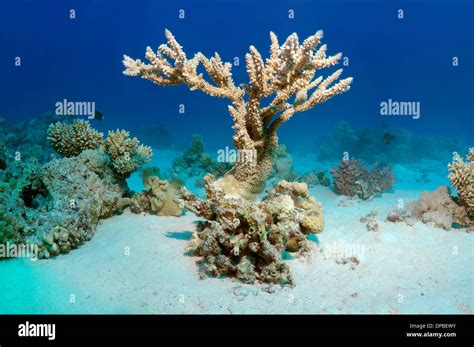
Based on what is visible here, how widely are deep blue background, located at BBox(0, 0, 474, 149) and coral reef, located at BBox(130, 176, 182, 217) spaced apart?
45.2 m

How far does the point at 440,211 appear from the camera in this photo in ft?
21.0

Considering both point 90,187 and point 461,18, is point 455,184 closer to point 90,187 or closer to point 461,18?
point 90,187

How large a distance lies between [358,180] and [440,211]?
8.14ft

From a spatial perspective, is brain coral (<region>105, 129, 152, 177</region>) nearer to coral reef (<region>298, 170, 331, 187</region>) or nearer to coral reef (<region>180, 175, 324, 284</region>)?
coral reef (<region>180, 175, 324, 284</region>)

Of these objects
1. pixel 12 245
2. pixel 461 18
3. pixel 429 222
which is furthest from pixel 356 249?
pixel 461 18

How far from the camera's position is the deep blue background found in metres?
63.1

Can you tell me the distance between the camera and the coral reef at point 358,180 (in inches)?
333

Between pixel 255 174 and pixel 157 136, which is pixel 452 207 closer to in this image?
pixel 255 174

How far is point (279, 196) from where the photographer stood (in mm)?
5215

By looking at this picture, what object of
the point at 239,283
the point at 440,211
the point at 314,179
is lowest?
the point at 239,283

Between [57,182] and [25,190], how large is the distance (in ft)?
1.54

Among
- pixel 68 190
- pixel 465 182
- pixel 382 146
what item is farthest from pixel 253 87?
pixel 382 146

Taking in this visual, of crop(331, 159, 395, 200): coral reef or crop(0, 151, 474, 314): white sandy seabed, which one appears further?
crop(331, 159, 395, 200): coral reef

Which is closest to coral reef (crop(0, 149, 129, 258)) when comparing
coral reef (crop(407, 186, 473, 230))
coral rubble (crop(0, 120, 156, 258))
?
coral rubble (crop(0, 120, 156, 258))
